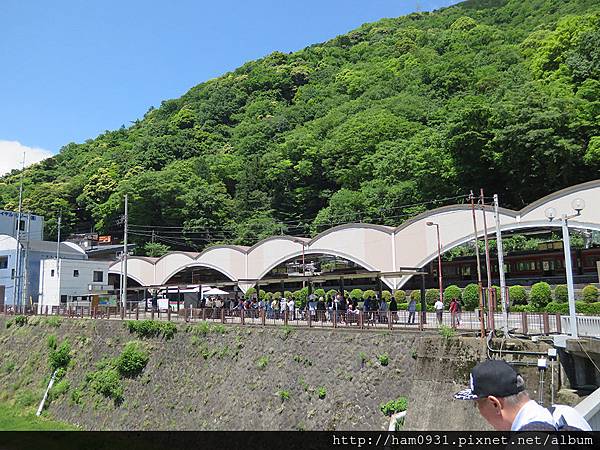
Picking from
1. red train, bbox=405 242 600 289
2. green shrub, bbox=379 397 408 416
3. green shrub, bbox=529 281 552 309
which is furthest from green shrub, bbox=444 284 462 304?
green shrub, bbox=379 397 408 416

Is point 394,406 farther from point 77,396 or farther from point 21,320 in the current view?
point 21,320

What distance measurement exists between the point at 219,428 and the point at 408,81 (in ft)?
217

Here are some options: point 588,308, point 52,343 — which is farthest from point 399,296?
point 52,343

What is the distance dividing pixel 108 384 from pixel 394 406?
Answer: 14.8 m

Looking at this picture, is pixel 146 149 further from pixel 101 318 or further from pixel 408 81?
pixel 101 318

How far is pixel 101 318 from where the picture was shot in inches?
1141

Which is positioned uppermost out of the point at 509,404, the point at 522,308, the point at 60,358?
the point at 509,404

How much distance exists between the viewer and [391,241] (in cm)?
3628

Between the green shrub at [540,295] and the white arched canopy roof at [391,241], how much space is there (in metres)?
3.83

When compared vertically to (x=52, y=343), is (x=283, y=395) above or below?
below

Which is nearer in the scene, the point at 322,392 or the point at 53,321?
the point at 322,392

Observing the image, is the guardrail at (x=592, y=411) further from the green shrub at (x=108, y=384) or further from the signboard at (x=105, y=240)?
the signboard at (x=105, y=240)

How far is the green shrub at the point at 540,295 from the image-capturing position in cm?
2967

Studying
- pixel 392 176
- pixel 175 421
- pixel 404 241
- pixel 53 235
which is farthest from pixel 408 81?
pixel 175 421
